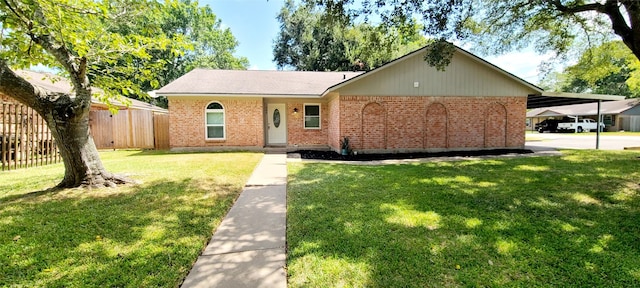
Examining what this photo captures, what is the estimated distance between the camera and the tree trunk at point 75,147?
17.9 feet

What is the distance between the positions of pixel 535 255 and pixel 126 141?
16341mm

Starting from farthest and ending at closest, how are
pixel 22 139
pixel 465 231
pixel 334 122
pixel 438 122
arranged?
pixel 334 122 → pixel 438 122 → pixel 22 139 → pixel 465 231

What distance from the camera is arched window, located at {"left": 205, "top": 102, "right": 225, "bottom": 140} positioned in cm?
1306

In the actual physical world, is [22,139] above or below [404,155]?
above

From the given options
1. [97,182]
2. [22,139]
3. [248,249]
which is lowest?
[248,249]

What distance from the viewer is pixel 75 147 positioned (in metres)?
5.59

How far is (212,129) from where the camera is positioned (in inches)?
518

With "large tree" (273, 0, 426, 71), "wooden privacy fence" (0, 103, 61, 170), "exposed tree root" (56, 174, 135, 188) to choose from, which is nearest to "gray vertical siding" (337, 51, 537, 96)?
"exposed tree root" (56, 174, 135, 188)

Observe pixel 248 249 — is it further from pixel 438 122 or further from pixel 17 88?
pixel 438 122

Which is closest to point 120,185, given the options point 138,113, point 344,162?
point 344,162

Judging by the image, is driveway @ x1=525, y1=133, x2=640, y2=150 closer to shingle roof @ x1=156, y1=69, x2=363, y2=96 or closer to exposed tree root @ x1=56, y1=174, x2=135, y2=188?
shingle roof @ x1=156, y1=69, x2=363, y2=96

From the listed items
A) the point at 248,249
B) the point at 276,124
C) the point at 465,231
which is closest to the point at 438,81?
the point at 276,124

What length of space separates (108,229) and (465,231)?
4.57m

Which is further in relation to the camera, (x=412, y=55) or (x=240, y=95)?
(x=240, y=95)
